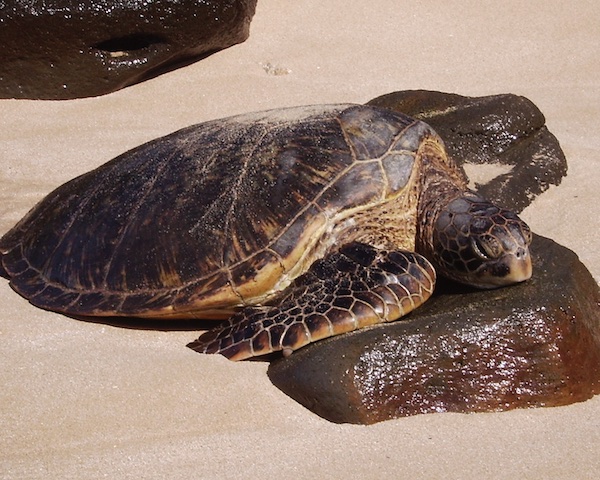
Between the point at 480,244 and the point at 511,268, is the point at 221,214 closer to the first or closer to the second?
the point at 480,244

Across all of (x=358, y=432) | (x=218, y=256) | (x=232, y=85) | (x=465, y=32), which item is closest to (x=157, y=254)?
(x=218, y=256)

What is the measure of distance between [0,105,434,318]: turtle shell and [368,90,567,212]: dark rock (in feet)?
3.63

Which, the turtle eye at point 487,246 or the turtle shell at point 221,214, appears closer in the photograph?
the turtle eye at point 487,246

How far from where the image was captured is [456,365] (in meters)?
3.47

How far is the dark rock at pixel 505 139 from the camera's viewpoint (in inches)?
214

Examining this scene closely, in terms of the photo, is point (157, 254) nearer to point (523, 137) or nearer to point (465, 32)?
point (523, 137)

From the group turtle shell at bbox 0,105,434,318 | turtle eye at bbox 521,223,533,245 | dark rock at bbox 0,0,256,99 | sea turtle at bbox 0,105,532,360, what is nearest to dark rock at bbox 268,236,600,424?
A: sea turtle at bbox 0,105,532,360

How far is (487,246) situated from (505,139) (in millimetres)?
1858

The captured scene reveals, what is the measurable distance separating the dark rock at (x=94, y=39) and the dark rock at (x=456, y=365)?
3.88 meters

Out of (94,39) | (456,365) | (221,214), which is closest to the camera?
(456,365)

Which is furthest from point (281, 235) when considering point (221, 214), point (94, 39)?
point (94, 39)

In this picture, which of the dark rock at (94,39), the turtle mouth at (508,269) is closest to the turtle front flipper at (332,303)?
the turtle mouth at (508,269)

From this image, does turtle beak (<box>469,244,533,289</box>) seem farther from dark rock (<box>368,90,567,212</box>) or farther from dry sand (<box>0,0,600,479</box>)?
dark rock (<box>368,90,567,212</box>)

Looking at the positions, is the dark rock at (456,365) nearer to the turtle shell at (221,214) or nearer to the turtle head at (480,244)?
the turtle head at (480,244)
